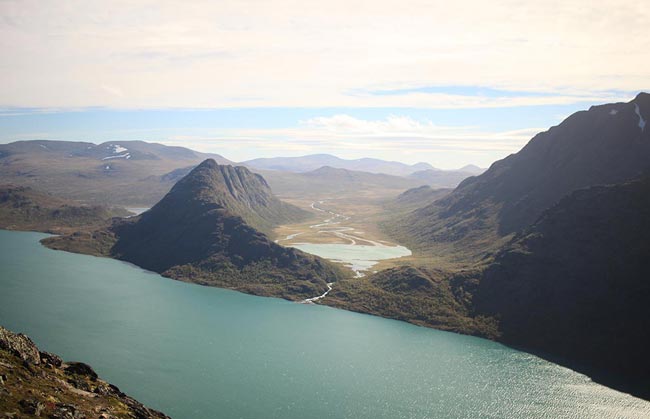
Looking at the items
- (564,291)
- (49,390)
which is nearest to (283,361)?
(49,390)

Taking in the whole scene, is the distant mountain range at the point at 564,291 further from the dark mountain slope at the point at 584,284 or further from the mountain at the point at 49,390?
the mountain at the point at 49,390

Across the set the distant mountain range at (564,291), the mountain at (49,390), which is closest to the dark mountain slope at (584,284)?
the distant mountain range at (564,291)

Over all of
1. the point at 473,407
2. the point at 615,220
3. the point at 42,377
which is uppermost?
the point at 615,220

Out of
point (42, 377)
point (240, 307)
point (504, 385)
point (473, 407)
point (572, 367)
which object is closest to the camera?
point (42, 377)

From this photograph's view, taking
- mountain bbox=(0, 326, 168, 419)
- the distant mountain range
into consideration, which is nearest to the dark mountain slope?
the distant mountain range

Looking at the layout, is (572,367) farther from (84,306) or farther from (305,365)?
(84,306)

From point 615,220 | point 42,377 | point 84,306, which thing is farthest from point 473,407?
point 84,306

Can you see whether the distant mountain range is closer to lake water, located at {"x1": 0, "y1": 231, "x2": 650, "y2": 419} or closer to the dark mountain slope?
the dark mountain slope
